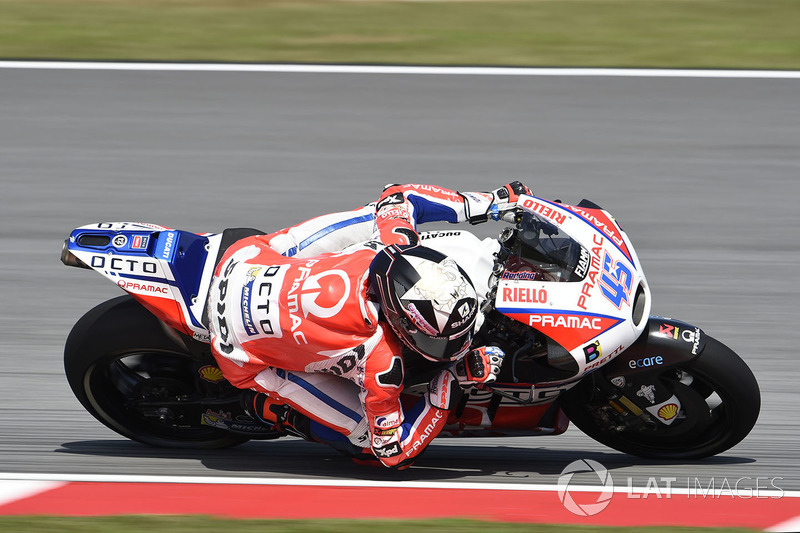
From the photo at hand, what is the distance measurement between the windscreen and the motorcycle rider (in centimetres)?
14

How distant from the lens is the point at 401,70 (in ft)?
30.6

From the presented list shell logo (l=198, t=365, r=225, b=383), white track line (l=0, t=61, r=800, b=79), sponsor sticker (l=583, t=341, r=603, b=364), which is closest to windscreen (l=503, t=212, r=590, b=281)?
sponsor sticker (l=583, t=341, r=603, b=364)

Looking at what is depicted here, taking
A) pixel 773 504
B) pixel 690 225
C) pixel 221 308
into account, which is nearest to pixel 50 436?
pixel 221 308

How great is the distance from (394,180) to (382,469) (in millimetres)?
3247

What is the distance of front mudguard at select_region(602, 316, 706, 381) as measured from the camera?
173 inches

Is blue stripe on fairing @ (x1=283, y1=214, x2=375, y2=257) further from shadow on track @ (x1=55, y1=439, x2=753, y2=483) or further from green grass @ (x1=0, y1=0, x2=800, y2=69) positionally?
green grass @ (x1=0, y1=0, x2=800, y2=69)

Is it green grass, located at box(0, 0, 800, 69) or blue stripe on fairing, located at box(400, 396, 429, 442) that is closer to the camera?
blue stripe on fairing, located at box(400, 396, 429, 442)

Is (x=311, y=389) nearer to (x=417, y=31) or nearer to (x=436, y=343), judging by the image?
(x=436, y=343)

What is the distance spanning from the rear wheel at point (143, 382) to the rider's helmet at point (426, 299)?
1071 mm

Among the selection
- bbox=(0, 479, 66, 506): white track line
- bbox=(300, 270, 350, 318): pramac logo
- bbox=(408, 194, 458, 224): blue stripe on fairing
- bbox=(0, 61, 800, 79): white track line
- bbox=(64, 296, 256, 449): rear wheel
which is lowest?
bbox=(0, 479, 66, 506): white track line

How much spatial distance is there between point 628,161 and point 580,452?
350 cm

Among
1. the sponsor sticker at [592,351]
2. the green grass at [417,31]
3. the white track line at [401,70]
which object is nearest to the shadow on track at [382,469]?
the sponsor sticker at [592,351]

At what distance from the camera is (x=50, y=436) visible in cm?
517

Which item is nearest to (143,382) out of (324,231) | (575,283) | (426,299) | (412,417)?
(324,231)
